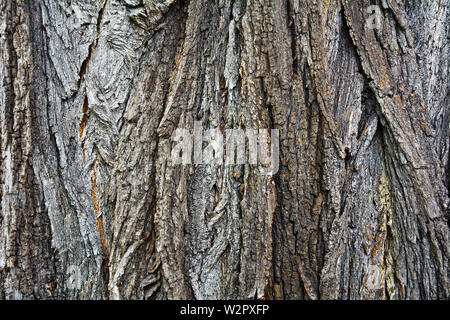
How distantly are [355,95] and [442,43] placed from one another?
1.81ft

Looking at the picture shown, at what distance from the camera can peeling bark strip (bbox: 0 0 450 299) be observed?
4.47ft

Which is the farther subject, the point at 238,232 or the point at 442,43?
the point at 442,43

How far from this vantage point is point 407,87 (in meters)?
1.45

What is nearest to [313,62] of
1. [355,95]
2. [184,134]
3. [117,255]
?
[355,95]

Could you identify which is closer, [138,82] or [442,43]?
[138,82]

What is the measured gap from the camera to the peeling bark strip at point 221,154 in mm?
1362

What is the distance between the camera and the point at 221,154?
1408 millimetres

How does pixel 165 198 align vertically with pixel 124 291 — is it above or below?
above

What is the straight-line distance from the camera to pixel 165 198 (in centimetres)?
135

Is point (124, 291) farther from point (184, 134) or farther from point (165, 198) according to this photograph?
point (184, 134)

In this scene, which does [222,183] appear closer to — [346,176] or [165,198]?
[165,198]
